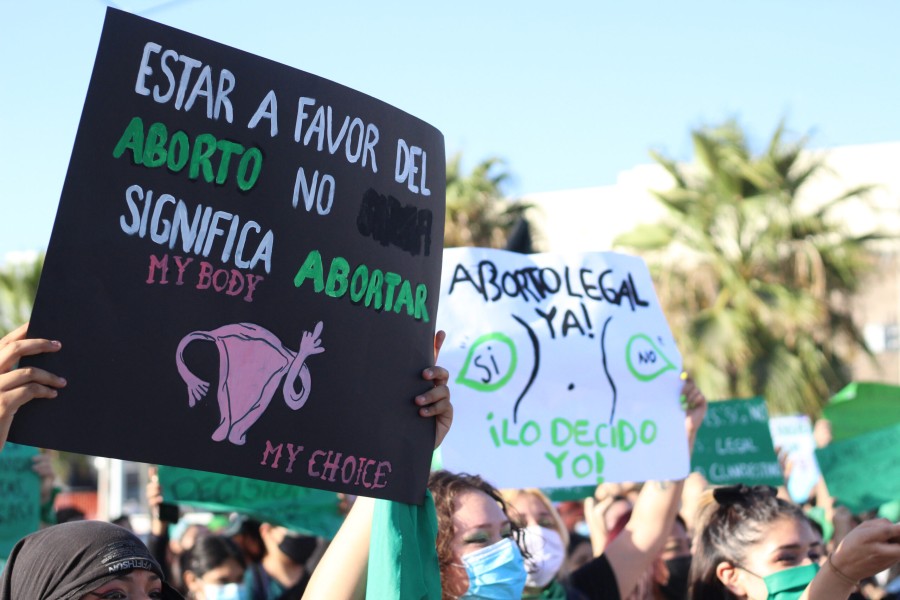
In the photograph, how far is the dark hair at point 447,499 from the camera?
12.0ft

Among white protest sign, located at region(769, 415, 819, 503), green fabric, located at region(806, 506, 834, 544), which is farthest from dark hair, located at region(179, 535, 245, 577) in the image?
white protest sign, located at region(769, 415, 819, 503)

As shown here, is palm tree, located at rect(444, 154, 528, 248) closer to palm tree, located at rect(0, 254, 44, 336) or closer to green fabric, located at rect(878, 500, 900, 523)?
palm tree, located at rect(0, 254, 44, 336)

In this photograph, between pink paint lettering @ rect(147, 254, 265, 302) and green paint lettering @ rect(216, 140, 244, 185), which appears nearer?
pink paint lettering @ rect(147, 254, 265, 302)

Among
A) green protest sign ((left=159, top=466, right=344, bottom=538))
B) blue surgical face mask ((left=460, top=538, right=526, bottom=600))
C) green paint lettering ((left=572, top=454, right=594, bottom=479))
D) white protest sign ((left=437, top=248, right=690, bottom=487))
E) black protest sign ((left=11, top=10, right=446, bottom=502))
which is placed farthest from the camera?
green protest sign ((left=159, top=466, right=344, bottom=538))

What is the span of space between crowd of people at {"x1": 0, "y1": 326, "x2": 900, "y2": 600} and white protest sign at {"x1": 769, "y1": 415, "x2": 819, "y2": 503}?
4032 mm

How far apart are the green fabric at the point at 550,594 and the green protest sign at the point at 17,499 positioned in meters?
2.69

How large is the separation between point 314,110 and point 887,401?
678 centimetres

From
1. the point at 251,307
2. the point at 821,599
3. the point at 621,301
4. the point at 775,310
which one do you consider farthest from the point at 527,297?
the point at 775,310

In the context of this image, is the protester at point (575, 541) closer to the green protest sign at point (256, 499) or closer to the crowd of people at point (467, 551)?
the crowd of people at point (467, 551)

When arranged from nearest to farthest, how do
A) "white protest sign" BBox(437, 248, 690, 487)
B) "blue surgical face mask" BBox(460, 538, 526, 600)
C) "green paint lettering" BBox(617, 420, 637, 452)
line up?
"blue surgical face mask" BBox(460, 538, 526, 600)
"white protest sign" BBox(437, 248, 690, 487)
"green paint lettering" BBox(617, 420, 637, 452)

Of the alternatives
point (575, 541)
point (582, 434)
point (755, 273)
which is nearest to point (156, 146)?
point (582, 434)

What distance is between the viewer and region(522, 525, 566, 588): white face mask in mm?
4441

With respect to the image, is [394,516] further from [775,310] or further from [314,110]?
[775,310]

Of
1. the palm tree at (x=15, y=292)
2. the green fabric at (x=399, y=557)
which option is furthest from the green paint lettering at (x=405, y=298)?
the palm tree at (x=15, y=292)
